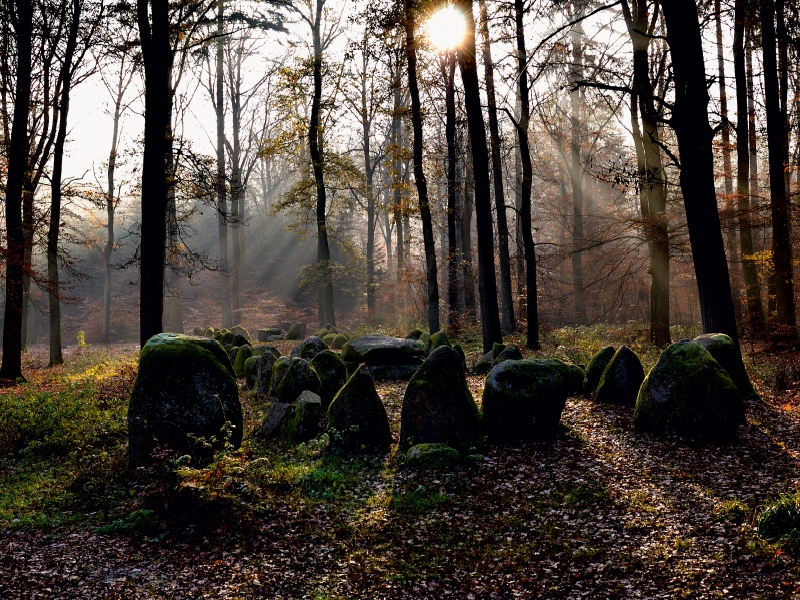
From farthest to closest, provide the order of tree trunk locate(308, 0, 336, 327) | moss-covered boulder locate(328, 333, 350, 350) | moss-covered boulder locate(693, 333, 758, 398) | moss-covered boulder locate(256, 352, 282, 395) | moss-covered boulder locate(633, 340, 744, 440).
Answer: tree trunk locate(308, 0, 336, 327) < moss-covered boulder locate(328, 333, 350, 350) < moss-covered boulder locate(256, 352, 282, 395) < moss-covered boulder locate(693, 333, 758, 398) < moss-covered boulder locate(633, 340, 744, 440)

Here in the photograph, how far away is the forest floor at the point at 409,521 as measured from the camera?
4.46m

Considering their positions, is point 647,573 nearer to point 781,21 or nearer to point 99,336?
point 781,21

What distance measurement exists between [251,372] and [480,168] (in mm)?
7286

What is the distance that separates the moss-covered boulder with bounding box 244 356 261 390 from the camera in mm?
12766

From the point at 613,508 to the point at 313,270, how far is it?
18664 millimetres

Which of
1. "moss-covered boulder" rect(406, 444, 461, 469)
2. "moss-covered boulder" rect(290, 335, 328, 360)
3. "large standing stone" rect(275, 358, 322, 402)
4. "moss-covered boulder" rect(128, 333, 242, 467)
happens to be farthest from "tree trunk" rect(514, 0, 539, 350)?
"moss-covered boulder" rect(128, 333, 242, 467)

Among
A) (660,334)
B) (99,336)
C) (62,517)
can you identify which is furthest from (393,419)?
(99,336)

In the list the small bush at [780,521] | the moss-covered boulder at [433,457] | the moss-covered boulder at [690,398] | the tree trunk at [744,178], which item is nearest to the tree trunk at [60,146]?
the moss-covered boulder at [433,457]

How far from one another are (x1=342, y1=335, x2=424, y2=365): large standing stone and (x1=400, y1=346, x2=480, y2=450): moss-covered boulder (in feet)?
16.9

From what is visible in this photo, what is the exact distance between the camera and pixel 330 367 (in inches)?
438

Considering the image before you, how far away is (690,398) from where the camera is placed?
7.36 m

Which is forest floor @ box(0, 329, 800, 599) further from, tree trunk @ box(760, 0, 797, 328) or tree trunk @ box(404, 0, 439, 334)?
tree trunk @ box(404, 0, 439, 334)

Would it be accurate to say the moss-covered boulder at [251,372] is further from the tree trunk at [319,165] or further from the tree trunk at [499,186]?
the tree trunk at [319,165]

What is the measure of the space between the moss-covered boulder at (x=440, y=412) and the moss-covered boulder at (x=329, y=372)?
3.48 m
